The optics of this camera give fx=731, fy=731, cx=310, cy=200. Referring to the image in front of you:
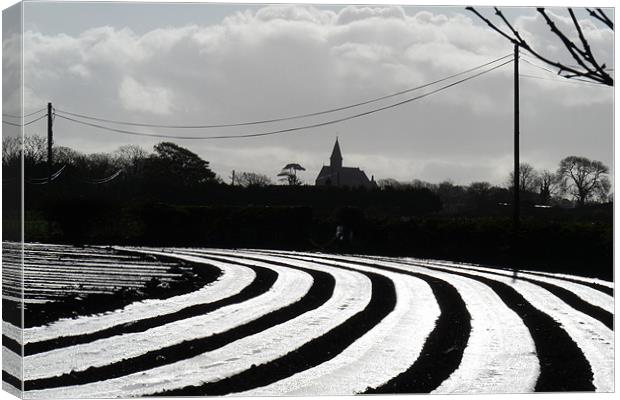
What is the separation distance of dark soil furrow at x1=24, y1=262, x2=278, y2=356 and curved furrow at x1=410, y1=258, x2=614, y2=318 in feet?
5.91

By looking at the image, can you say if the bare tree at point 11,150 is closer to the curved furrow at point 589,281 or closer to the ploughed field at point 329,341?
the ploughed field at point 329,341

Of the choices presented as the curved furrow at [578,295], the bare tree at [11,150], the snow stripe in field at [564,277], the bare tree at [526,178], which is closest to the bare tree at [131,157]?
the bare tree at [11,150]

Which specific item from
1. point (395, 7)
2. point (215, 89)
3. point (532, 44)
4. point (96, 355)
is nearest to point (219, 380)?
point (96, 355)

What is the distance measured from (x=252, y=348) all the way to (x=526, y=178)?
2.66 metres

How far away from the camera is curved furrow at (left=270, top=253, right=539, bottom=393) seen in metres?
5.27

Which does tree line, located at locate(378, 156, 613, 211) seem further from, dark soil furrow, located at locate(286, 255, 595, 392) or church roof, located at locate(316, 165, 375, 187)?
dark soil furrow, located at locate(286, 255, 595, 392)

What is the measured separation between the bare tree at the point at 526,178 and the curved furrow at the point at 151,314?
3056 mm

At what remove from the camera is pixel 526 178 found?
611cm

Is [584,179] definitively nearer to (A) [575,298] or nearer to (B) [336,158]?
(A) [575,298]

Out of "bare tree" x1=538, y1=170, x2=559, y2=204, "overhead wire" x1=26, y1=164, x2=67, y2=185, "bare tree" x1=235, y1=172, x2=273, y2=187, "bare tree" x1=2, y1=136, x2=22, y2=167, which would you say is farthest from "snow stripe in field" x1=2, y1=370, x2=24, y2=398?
"bare tree" x1=538, y1=170, x2=559, y2=204

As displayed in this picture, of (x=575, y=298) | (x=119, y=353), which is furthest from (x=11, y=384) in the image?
(x=575, y=298)

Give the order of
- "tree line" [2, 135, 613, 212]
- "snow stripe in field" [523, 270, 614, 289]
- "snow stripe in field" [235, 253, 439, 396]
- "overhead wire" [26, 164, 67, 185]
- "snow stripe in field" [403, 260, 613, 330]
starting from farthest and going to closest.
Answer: "snow stripe in field" [523, 270, 614, 289]
"snow stripe in field" [403, 260, 613, 330]
"tree line" [2, 135, 613, 212]
"overhead wire" [26, 164, 67, 185]
"snow stripe in field" [235, 253, 439, 396]

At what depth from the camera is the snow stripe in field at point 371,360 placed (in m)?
5.20

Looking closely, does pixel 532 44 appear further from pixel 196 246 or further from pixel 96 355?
pixel 196 246
